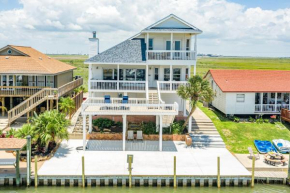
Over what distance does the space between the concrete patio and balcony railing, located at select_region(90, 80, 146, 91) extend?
569cm

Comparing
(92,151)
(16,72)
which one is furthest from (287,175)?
(16,72)

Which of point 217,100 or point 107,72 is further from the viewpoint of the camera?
point 217,100

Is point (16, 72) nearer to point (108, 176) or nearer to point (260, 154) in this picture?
point (108, 176)

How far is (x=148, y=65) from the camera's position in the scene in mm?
31672

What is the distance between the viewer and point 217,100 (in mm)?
35000

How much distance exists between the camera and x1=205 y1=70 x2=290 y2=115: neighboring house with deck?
32156 mm

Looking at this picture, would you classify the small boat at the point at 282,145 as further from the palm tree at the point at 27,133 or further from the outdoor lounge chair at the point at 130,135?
the palm tree at the point at 27,133

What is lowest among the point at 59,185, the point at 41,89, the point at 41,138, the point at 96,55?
the point at 59,185

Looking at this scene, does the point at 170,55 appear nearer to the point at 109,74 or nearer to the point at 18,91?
the point at 109,74

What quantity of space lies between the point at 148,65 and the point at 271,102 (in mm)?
13081

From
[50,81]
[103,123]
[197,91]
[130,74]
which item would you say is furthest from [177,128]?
[50,81]

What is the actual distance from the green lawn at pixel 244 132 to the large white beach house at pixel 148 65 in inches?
157

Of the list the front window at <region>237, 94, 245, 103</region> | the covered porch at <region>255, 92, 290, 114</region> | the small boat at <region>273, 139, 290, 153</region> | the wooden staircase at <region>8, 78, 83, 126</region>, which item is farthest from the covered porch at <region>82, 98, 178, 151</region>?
the covered porch at <region>255, 92, 290, 114</region>

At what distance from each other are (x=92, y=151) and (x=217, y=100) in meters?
15.8
